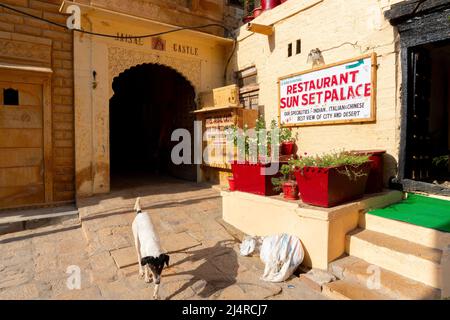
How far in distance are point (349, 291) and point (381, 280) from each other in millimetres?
388

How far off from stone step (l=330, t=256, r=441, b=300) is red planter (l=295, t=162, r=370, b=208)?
76 centimetres

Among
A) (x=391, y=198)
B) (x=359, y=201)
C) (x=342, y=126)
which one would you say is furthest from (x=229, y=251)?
(x=342, y=126)

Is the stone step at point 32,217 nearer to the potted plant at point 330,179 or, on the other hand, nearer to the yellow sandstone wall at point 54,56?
the yellow sandstone wall at point 54,56

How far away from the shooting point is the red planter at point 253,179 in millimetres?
4918

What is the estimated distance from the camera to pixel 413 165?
5.00 m

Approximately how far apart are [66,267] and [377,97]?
556 centimetres

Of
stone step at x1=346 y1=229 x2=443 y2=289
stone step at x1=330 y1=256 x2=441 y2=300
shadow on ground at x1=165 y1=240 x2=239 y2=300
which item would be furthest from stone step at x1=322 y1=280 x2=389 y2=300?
shadow on ground at x1=165 y1=240 x2=239 y2=300

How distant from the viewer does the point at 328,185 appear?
12.8ft

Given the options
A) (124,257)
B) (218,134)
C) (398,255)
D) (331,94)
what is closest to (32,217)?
(124,257)

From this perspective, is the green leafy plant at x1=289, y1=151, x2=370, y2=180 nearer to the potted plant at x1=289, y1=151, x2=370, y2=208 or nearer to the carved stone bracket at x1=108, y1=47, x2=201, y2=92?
the potted plant at x1=289, y1=151, x2=370, y2=208

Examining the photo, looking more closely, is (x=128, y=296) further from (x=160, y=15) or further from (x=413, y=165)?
(x=160, y=15)

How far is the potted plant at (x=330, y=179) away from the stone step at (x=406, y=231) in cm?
39

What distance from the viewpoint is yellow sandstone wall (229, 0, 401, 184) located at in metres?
5.03

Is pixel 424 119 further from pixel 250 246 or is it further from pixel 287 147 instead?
pixel 250 246
